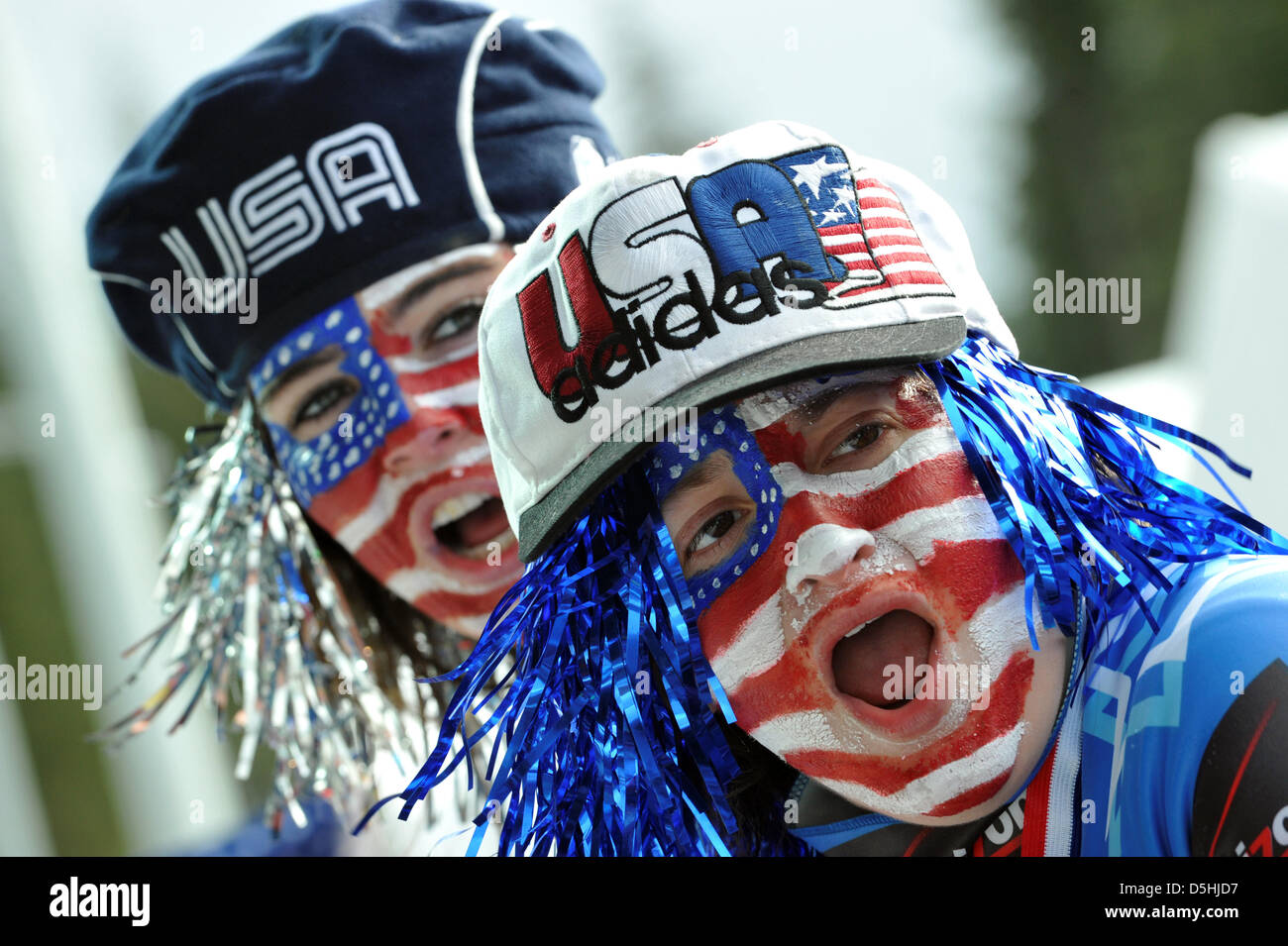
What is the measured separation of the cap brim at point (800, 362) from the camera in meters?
1.23

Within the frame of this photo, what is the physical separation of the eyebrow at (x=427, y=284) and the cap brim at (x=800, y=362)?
868 millimetres

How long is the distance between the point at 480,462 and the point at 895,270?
0.94 metres

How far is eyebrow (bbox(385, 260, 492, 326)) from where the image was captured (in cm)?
207

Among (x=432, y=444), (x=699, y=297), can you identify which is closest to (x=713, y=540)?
(x=699, y=297)

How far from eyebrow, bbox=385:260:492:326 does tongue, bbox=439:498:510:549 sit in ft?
1.09

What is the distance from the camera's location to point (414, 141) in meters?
2.07

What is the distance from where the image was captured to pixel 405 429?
2.05 meters

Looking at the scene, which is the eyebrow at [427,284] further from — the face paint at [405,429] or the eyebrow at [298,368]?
the eyebrow at [298,368]

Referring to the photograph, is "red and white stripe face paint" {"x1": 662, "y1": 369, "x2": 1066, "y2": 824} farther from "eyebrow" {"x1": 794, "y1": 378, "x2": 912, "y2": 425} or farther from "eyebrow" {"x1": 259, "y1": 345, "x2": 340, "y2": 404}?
"eyebrow" {"x1": 259, "y1": 345, "x2": 340, "y2": 404}

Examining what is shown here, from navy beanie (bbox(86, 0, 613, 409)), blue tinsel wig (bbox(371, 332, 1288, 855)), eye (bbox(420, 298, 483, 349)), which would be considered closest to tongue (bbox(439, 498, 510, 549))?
eye (bbox(420, 298, 483, 349))

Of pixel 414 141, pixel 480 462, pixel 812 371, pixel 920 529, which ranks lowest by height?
pixel 480 462

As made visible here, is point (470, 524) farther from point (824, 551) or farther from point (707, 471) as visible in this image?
point (824, 551)

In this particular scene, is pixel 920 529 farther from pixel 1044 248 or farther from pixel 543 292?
pixel 1044 248
